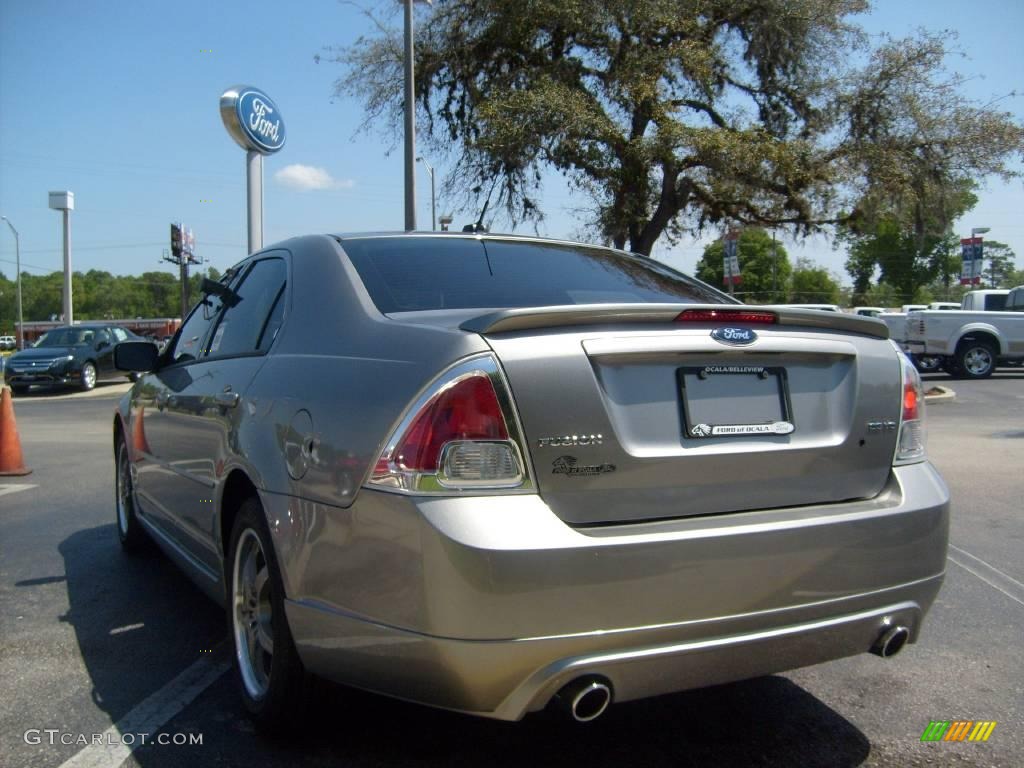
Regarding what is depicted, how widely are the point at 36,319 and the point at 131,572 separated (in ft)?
573

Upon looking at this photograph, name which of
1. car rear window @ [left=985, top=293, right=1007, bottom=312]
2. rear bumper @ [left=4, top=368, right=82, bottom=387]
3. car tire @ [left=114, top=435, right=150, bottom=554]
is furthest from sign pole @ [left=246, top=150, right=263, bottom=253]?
car rear window @ [left=985, top=293, right=1007, bottom=312]

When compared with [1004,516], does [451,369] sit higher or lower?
higher

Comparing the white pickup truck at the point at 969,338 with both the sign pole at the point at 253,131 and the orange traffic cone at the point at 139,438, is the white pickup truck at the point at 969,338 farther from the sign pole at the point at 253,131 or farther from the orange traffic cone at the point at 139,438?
the orange traffic cone at the point at 139,438

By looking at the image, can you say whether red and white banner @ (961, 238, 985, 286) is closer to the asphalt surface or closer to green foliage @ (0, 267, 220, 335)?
the asphalt surface

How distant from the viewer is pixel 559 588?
233cm

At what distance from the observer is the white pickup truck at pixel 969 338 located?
20.3 m

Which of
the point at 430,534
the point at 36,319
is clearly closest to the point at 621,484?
the point at 430,534

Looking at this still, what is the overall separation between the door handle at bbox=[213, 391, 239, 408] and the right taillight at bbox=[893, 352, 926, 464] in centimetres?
225

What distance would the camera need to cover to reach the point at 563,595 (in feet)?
7.66

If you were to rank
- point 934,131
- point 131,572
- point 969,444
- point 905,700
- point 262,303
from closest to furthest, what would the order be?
point 905,700 < point 262,303 < point 131,572 < point 969,444 < point 934,131

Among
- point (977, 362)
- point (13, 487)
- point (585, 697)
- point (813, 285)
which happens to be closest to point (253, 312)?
point (585, 697)

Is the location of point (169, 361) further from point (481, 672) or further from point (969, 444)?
point (969, 444)

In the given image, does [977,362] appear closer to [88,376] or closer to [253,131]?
[253,131]

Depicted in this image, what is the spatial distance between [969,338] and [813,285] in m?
73.7
